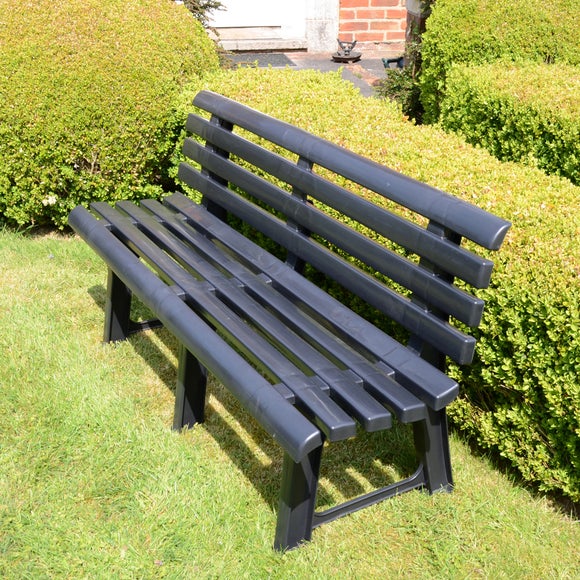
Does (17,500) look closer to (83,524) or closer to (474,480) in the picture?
(83,524)

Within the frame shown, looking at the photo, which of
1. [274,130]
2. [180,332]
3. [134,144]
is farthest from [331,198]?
[134,144]

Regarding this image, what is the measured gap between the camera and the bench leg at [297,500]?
2639mm

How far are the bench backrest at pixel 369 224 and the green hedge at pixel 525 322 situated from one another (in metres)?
0.23

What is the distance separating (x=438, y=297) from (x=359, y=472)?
92 centimetres

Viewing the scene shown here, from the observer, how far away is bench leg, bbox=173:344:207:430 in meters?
3.28

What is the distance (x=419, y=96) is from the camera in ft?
25.0

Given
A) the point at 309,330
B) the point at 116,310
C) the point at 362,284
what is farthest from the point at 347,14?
the point at 309,330

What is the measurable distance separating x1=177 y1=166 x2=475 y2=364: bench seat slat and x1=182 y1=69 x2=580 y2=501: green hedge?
0.36 meters

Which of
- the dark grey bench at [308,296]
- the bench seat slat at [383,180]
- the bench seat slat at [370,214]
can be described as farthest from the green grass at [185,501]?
the bench seat slat at [383,180]

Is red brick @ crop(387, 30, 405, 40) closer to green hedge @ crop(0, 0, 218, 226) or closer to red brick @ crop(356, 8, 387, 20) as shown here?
red brick @ crop(356, 8, 387, 20)

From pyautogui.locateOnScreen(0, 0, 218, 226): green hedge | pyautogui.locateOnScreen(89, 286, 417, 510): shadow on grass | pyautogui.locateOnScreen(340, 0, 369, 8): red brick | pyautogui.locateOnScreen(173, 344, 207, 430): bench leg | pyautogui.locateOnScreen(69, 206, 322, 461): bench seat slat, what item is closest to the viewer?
pyautogui.locateOnScreen(69, 206, 322, 461): bench seat slat

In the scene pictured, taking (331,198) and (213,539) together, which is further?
(331,198)

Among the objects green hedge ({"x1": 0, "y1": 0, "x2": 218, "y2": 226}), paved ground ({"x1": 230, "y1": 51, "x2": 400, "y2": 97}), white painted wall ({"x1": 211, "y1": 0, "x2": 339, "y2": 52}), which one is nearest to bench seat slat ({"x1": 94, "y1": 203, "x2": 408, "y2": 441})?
green hedge ({"x1": 0, "y1": 0, "x2": 218, "y2": 226})

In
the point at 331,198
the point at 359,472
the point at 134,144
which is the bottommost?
the point at 359,472
